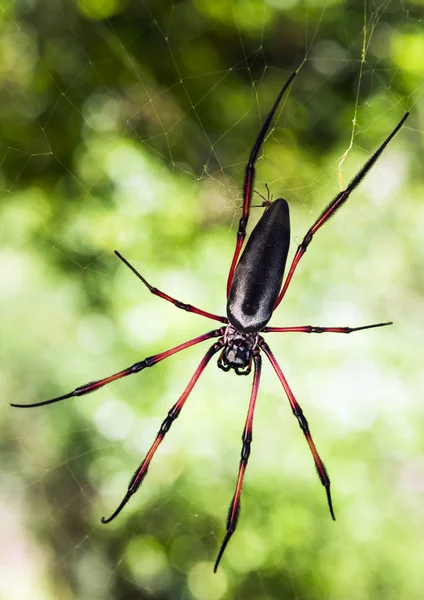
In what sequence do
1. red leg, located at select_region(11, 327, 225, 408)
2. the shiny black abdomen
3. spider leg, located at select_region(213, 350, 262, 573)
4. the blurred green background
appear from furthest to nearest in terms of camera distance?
the blurred green background
spider leg, located at select_region(213, 350, 262, 573)
red leg, located at select_region(11, 327, 225, 408)
the shiny black abdomen

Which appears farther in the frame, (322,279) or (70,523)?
(70,523)

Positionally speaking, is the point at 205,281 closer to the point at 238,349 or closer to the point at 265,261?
the point at 238,349

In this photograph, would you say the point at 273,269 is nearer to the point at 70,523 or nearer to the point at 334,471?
the point at 334,471

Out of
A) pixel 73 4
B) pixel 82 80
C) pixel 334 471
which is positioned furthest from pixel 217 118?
pixel 334 471

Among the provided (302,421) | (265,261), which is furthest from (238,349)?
(265,261)

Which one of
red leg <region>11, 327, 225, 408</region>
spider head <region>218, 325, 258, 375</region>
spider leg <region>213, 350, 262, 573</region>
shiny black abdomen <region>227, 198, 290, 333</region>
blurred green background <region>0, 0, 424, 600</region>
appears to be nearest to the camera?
shiny black abdomen <region>227, 198, 290, 333</region>

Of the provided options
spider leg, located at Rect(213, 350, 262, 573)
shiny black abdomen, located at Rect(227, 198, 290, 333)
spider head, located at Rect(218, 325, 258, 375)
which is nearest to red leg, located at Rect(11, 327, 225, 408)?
spider head, located at Rect(218, 325, 258, 375)

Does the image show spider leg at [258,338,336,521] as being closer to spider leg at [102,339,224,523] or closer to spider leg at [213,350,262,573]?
spider leg at [213,350,262,573]
